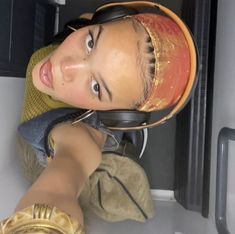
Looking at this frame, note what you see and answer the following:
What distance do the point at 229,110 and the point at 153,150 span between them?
1.53 ft

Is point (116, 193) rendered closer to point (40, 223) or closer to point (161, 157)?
point (161, 157)

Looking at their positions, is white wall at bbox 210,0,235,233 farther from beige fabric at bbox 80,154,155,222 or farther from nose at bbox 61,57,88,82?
nose at bbox 61,57,88,82

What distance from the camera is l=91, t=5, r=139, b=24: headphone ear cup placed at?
2.72ft

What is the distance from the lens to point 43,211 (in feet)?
1.45

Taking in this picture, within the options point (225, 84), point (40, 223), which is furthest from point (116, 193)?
point (40, 223)

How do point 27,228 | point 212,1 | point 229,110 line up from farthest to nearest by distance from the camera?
1. point 212,1
2. point 229,110
3. point 27,228

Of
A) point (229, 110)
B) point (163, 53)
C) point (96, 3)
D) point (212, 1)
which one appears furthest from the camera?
point (96, 3)

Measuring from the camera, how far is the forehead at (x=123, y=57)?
73cm

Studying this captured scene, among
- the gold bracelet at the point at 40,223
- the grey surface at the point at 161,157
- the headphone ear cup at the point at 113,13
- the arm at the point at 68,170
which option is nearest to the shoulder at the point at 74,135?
the arm at the point at 68,170

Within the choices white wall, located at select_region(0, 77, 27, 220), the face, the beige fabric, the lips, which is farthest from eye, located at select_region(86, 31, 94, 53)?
the beige fabric

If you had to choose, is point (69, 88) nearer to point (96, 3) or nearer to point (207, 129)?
point (207, 129)

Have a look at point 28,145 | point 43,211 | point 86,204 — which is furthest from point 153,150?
point 43,211

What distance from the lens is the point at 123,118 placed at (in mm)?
827

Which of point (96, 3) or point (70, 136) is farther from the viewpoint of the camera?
point (96, 3)
